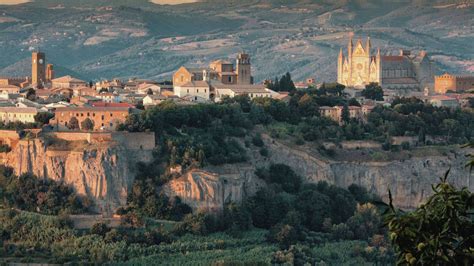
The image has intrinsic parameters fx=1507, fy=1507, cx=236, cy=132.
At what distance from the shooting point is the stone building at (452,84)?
7106cm

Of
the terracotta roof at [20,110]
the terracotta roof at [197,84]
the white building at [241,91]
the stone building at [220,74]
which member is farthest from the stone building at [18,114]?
Answer: the stone building at [220,74]

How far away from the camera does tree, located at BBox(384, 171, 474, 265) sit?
1099cm

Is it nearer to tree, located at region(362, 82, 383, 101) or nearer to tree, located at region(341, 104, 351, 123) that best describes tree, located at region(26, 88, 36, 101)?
tree, located at region(341, 104, 351, 123)

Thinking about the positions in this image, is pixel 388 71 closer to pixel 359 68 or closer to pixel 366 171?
pixel 359 68

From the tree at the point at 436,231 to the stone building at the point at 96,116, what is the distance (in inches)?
1302

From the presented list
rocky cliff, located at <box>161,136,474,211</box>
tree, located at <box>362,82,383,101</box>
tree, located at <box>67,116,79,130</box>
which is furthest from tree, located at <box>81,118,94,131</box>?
tree, located at <box>362,82,383,101</box>

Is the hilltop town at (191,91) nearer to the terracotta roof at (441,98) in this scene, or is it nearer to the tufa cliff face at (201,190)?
the terracotta roof at (441,98)

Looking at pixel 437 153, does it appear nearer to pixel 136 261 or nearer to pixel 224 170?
pixel 224 170

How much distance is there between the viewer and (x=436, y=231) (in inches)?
437

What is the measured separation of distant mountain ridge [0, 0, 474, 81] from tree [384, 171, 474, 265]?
92891mm

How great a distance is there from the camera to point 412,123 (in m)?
50.6

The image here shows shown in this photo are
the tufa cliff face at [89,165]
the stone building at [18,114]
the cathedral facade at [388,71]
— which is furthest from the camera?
the cathedral facade at [388,71]

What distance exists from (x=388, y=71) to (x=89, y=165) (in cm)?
3337

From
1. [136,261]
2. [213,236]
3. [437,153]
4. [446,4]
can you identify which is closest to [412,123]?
[437,153]
